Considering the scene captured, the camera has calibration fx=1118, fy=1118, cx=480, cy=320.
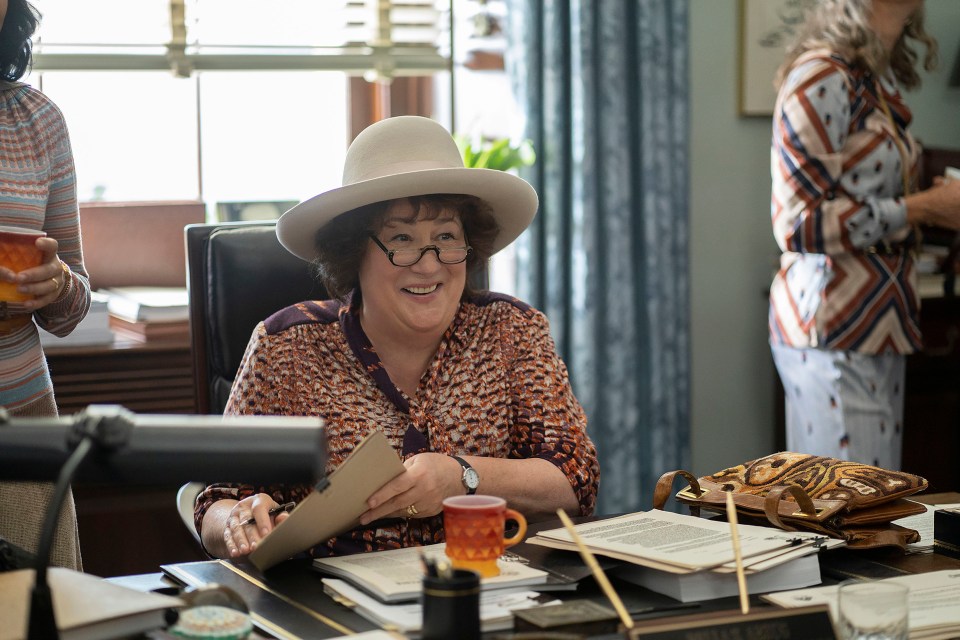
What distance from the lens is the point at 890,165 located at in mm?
2529

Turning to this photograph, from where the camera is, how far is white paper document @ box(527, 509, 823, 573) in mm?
1236

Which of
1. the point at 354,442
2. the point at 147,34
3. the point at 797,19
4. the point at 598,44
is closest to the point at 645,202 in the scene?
the point at 598,44

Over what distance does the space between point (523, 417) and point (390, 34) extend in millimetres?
1703

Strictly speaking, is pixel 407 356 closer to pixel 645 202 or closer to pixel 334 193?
pixel 334 193

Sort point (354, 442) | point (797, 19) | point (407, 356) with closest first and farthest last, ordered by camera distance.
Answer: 1. point (354, 442)
2. point (407, 356)
3. point (797, 19)

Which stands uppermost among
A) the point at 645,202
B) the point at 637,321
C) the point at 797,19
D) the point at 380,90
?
the point at 797,19

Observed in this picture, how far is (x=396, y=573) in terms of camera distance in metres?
1.26

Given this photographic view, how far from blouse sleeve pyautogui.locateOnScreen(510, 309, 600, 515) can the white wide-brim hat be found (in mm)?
241

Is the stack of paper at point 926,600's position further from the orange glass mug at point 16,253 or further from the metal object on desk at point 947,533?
the orange glass mug at point 16,253

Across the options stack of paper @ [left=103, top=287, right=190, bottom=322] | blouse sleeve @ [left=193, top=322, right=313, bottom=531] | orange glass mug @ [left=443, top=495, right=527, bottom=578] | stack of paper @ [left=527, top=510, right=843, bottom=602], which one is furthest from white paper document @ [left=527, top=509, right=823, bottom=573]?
stack of paper @ [left=103, top=287, right=190, bottom=322]

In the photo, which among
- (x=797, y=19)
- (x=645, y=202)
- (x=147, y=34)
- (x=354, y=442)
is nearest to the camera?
(x=354, y=442)

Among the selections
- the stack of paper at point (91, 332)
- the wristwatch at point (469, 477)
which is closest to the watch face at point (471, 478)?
the wristwatch at point (469, 477)

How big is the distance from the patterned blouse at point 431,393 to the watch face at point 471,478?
16 cm

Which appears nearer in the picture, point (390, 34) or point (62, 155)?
point (62, 155)
